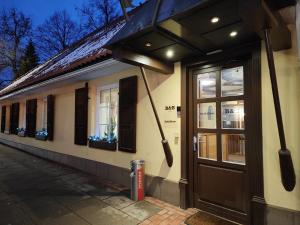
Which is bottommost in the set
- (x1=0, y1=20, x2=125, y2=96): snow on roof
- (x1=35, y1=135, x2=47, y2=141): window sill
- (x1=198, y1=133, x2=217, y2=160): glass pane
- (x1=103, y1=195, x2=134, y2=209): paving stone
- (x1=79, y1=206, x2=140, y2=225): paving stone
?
(x1=79, y1=206, x2=140, y2=225): paving stone

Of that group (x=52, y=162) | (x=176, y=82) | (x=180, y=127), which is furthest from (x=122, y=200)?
(x=52, y=162)

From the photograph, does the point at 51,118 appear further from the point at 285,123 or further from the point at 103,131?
the point at 285,123

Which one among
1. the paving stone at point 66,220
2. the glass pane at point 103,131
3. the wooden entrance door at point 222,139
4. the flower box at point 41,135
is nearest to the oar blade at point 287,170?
the wooden entrance door at point 222,139

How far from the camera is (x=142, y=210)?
3.61 metres

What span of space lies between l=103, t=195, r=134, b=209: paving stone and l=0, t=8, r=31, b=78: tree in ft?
53.4

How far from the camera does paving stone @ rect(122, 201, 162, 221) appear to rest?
11.2 ft

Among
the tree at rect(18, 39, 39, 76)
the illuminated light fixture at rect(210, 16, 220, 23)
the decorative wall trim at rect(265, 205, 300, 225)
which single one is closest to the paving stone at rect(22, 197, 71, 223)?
the decorative wall trim at rect(265, 205, 300, 225)

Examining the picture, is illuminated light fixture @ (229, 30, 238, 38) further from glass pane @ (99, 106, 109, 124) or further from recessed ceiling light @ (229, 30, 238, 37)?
glass pane @ (99, 106, 109, 124)

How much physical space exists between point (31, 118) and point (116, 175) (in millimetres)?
6151

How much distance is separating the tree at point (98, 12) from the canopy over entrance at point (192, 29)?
42.8 ft

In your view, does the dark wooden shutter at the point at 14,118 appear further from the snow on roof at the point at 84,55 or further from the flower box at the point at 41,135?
the flower box at the point at 41,135

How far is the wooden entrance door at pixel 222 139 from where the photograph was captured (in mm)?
3129

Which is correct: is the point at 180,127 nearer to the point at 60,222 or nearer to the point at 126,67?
the point at 126,67

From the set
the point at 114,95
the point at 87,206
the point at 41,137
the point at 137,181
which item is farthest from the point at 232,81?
the point at 41,137
